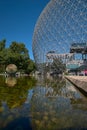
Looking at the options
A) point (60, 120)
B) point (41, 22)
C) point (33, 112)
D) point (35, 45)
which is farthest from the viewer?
point (35, 45)

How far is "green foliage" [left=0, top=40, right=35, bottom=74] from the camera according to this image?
200ft

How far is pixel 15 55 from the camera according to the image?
2404 inches

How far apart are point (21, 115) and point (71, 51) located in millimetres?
56668

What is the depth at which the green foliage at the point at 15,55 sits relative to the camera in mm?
60938

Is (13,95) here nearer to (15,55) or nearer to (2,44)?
(15,55)

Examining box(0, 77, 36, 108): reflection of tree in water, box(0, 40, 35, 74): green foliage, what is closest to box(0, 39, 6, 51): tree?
box(0, 40, 35, 74): green foliage

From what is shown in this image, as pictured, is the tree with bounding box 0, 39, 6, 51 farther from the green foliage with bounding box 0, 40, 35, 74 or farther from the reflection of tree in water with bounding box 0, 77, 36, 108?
the reflection of tree in water with bounding box 0, 77, 36, 108

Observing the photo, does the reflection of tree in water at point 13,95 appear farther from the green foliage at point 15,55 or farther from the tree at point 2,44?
the tree at point 2,44

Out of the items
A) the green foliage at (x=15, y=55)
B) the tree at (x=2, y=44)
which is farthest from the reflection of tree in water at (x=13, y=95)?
the tree at (x=2, y=44)

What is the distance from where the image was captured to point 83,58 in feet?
214

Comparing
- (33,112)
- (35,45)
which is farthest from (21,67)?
(33,112)

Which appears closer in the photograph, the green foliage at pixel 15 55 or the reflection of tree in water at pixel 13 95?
→ the reflection of tree in water at pixel 13 95

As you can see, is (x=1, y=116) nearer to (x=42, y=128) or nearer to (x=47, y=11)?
(x=42, y=128)

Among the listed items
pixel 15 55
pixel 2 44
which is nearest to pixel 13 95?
pixel 15 55
